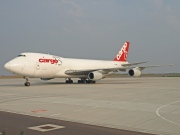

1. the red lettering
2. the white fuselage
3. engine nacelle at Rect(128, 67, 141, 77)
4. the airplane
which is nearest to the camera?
the white fuselage

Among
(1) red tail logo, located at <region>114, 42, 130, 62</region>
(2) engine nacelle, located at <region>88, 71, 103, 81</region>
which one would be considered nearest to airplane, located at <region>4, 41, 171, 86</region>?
(2) engine nacelle, located at <region>88, 71, 103, 81</region>

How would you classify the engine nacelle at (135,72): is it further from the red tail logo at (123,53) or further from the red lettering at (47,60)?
the red lettering at (47,60)

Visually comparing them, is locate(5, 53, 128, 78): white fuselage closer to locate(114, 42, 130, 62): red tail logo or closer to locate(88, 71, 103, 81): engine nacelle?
locate(88, 71, 103, 81): engine nacelle

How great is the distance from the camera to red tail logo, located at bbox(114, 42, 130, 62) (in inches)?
1693

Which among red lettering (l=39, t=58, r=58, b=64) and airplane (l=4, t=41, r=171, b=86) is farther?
red lettering (l=39, t=58, r=58, b=64)

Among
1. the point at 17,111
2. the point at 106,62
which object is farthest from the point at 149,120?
the point at 106,62

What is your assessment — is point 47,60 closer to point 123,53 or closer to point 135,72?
point 135,72

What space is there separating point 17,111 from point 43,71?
718 inches

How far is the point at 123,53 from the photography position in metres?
43.3

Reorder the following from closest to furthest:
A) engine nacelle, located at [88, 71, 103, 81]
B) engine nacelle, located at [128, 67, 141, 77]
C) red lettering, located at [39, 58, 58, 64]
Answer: red lettering, located at [39, 58, 58, 64]
engine nacelle, located at [88, 71, 103, 81]
engine nacelle, located at [128, 67, 141, 77]

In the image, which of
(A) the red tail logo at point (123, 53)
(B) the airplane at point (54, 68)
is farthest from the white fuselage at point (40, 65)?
(A) the red tail logo at point (123, 53)

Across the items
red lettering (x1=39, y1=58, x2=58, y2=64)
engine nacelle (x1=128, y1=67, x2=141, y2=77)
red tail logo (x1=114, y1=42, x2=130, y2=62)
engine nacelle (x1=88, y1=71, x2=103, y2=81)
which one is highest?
red tail logo (x1=114, y1=42, x2=130, y2=62)

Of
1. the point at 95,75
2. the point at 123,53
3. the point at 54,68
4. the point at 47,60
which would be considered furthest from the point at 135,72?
the point at 47,60

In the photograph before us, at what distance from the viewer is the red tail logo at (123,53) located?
43.0 meters
